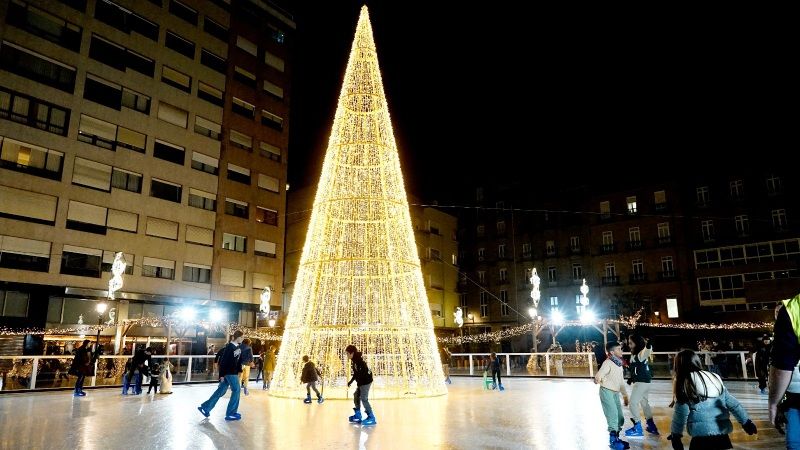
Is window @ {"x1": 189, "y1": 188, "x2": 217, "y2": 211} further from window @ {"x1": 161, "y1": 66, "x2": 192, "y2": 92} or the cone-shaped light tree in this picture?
the cone-shaped light tree

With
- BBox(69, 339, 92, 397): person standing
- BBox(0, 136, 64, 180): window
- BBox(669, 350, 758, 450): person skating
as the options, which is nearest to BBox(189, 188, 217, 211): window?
BBox(0, 136, 64, 180): window

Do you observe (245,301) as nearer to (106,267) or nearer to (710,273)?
(106,267)

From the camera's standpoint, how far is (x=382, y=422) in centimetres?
952

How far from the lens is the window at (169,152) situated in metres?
33.1

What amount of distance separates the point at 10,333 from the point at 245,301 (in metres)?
14.6

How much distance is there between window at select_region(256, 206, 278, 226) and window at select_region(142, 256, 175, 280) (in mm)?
7658

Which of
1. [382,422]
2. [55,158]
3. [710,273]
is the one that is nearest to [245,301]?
[55,158]

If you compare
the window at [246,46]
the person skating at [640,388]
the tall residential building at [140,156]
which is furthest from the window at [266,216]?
the person skating at [640,388]

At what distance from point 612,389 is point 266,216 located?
34.6m

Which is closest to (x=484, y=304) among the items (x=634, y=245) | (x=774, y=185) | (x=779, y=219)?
(x=634, y=245)

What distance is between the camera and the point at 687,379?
4.40m

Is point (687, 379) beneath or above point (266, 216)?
beneath

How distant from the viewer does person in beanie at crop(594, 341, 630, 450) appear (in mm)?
7094

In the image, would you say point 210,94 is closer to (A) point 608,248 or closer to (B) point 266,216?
(B) point 266,216
